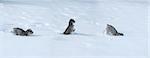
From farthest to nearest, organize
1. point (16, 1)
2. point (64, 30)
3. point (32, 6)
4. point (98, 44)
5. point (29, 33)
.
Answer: point (16, 1)
point (32, 6)
point (64, 30)
point (29, 33)
point (98, 44)

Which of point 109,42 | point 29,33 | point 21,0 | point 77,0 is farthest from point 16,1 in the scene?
point 109,42

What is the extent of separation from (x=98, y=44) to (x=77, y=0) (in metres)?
3.80

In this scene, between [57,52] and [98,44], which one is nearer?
[57,52]

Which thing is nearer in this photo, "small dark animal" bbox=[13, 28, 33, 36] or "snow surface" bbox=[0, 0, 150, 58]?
"snow surface" bbox=[0, 0, 150, 58]

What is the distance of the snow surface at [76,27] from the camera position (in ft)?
15.1

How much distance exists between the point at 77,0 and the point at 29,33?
3.46 meters

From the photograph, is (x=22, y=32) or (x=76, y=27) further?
(x=76, y=27)

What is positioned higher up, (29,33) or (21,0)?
(21,0)

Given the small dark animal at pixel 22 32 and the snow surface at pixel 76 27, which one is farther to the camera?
the small dark animal at pixel 22 32

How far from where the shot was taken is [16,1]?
8234 millimetres

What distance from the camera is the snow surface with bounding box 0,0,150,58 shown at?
4.59m

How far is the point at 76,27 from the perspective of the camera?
587cm

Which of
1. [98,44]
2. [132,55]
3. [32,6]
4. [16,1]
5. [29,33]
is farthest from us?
[16,1]

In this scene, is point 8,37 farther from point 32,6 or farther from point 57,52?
point 32,6
